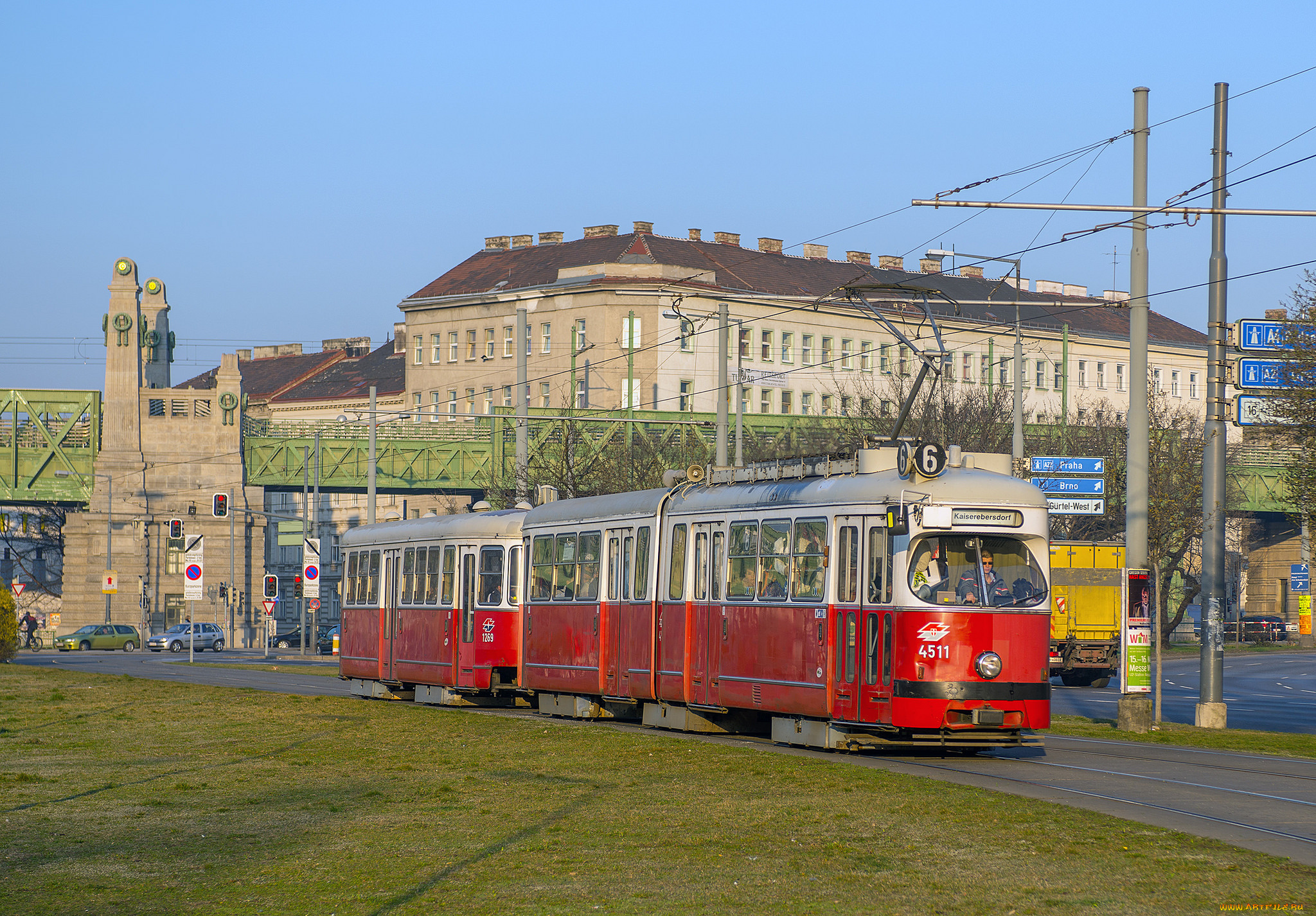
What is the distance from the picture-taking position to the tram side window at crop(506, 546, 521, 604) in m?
27.1

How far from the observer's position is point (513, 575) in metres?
27.2

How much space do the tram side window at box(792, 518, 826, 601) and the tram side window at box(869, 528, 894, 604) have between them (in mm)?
782

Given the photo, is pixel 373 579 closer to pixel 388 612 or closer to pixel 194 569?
pixel 388 612

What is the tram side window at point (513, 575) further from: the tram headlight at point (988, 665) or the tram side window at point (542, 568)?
the tram headlight at point (988, 665)

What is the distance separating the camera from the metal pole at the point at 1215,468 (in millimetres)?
23969

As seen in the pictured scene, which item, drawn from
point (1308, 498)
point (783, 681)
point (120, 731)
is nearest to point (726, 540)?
point (783, 681)

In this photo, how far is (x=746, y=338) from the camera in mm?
101875

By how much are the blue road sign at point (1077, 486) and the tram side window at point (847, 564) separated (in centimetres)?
955

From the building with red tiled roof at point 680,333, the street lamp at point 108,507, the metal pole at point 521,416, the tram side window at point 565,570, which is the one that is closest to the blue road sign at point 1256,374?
the tram side window at point 565,570

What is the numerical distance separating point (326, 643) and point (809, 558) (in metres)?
54.7

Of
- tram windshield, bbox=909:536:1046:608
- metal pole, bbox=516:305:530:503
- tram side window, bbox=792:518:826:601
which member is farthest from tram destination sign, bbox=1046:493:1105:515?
metal pole, bbox=516:305:530:503

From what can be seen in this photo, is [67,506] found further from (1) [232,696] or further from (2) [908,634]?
(2) [908,634]

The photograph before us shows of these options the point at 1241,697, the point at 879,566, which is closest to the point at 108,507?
the point at 1241,697

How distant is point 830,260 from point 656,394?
74.4 ft
